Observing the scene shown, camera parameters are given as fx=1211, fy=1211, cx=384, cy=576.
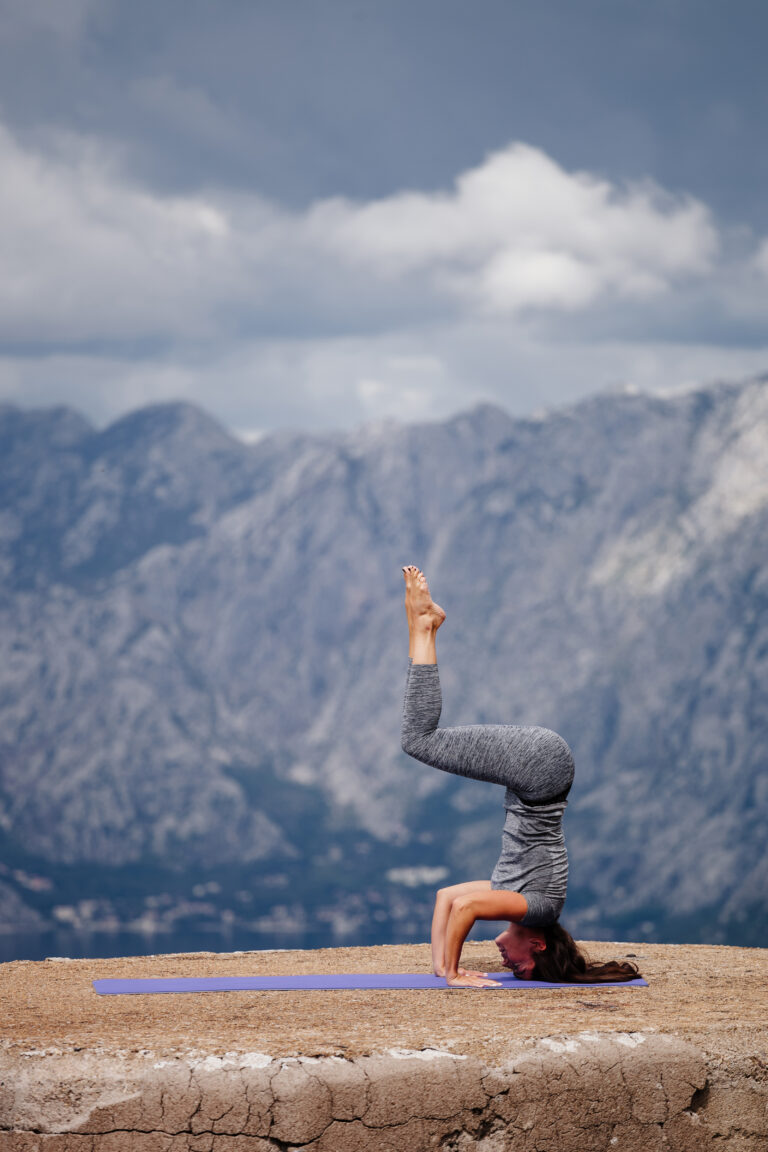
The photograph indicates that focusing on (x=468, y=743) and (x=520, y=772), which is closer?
(x=520, y=772)

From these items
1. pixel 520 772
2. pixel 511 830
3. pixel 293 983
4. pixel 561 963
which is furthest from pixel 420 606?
pixel 293 983

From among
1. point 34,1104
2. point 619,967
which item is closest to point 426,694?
point 619,967

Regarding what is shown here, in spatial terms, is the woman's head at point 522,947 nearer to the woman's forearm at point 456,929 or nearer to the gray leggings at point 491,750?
the woman's forearm at point 456,929

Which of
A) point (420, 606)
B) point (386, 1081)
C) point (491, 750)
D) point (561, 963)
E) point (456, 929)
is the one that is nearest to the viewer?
point (386, 1081)

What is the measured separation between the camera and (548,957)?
14.0m

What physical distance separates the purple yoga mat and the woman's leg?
7.41 feet

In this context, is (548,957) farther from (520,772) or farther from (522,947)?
(520,772)

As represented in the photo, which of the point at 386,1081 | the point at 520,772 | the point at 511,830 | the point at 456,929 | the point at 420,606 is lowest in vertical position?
the point at 386,1081

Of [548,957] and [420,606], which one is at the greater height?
[420,606]

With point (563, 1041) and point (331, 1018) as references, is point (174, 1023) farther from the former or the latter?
point (563, 1041)

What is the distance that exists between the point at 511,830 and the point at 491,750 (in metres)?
1.08

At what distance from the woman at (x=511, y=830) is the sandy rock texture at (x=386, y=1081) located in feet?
5.19

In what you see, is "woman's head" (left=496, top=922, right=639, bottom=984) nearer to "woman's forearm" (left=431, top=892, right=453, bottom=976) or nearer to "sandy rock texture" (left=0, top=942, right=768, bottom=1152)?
"woman's forearm" (left=431, top=892, right=453, bottom=976)

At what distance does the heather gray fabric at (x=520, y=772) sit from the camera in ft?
44.9
